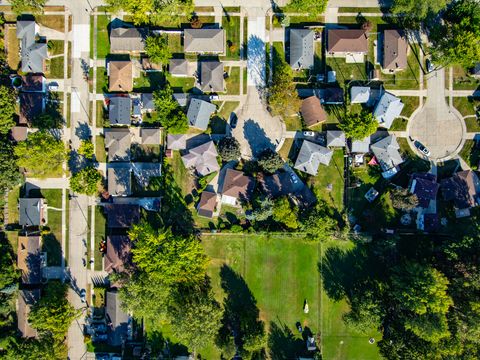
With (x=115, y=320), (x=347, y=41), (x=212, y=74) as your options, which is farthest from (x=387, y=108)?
(x=115, y=320)

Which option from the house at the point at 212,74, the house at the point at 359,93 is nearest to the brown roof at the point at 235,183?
the house at the point at 212,74

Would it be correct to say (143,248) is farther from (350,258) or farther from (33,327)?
(350,258)

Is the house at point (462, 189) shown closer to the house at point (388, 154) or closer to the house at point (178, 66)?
the house at point (388, 154)

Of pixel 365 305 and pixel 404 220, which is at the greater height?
pixel 404 220

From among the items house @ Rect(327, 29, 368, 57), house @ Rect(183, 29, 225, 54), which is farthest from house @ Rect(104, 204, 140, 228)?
house @ Rect(327, 29, 368, 57)

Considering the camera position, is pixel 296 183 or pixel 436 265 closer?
pixel 436 265

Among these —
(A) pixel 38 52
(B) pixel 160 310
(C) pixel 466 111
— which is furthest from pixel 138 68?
(C) pixel 466 111

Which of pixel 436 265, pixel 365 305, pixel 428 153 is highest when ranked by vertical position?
pixel 428 153
